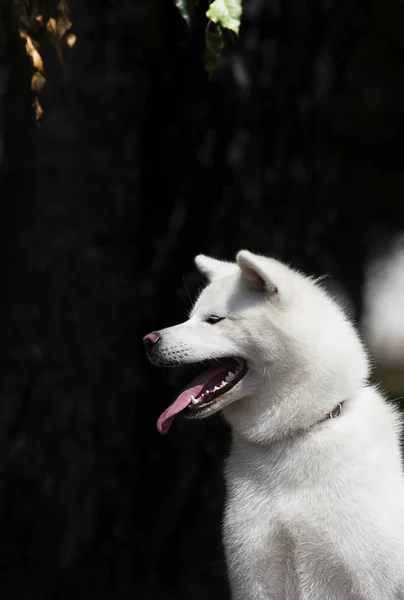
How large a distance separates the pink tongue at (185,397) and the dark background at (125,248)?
2152mm

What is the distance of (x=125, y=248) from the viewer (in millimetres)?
6156

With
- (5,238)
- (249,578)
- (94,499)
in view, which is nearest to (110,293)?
(5,238)

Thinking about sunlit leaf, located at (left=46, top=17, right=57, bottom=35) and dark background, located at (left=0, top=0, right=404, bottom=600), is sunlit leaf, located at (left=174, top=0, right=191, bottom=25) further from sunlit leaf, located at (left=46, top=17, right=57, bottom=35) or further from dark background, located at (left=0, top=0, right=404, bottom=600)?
dark background, located at (left=0, top=0, right=404, bottom=600)

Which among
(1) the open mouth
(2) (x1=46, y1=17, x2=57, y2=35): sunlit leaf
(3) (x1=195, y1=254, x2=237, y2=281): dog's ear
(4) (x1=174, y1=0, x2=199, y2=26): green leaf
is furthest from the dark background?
(4) (x1=174, y1=0, x2=199, y2=26): green leaf

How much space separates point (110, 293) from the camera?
613 centimetres

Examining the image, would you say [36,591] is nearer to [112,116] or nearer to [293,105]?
[112,116]

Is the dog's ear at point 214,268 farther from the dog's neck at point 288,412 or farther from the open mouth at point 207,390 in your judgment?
the dog's neck at point 288,412

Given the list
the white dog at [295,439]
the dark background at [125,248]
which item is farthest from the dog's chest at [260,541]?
the dark background at [125,248]

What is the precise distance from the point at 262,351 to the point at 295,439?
36cm

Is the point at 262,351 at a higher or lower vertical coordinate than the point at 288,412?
higher

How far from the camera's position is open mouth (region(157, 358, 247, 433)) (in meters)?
3.69

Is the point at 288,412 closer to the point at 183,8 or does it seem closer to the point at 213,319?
the point at 213,319

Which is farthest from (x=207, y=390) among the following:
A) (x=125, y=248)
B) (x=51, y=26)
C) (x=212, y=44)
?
(x=125, y=248)

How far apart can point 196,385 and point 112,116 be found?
289cm
